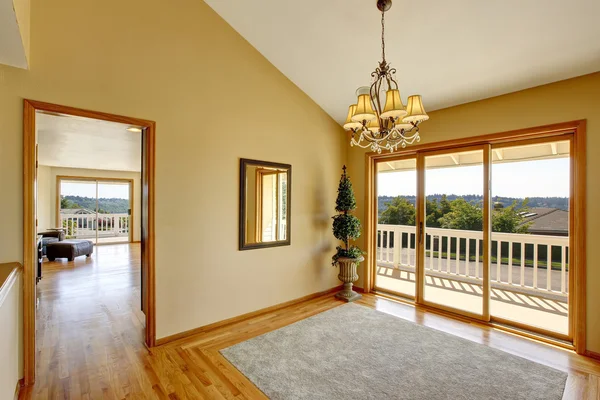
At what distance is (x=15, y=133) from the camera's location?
7.22ft

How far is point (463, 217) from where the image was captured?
3.78 m

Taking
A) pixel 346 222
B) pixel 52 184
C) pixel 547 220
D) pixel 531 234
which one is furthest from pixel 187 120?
pixel 52 184

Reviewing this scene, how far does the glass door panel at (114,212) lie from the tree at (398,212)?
8.60 metres

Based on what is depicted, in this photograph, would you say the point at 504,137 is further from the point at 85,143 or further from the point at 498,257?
the point at 85,143

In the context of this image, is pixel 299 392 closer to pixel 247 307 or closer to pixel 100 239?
pixel 247 307

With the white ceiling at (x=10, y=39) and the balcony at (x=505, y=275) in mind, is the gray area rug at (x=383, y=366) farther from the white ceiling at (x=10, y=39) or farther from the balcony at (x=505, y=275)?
the white ceiling at (x=10, y=39)

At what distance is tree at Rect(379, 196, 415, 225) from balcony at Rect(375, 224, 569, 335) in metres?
0.30

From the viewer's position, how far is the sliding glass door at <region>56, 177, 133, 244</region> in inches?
352

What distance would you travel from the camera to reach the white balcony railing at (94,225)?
8984mm

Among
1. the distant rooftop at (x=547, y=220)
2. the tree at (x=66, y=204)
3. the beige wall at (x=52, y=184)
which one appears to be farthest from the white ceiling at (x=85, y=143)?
the distant rooftop at (x=547, y=220)

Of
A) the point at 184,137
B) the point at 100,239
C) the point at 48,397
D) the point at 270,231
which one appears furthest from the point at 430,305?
the point at 100,239

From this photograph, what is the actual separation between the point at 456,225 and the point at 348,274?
65.4 inches

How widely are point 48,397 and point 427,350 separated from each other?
125 inches

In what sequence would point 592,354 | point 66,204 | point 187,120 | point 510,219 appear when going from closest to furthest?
point 592,354
point 187,120
point 510,219
point 66,204
